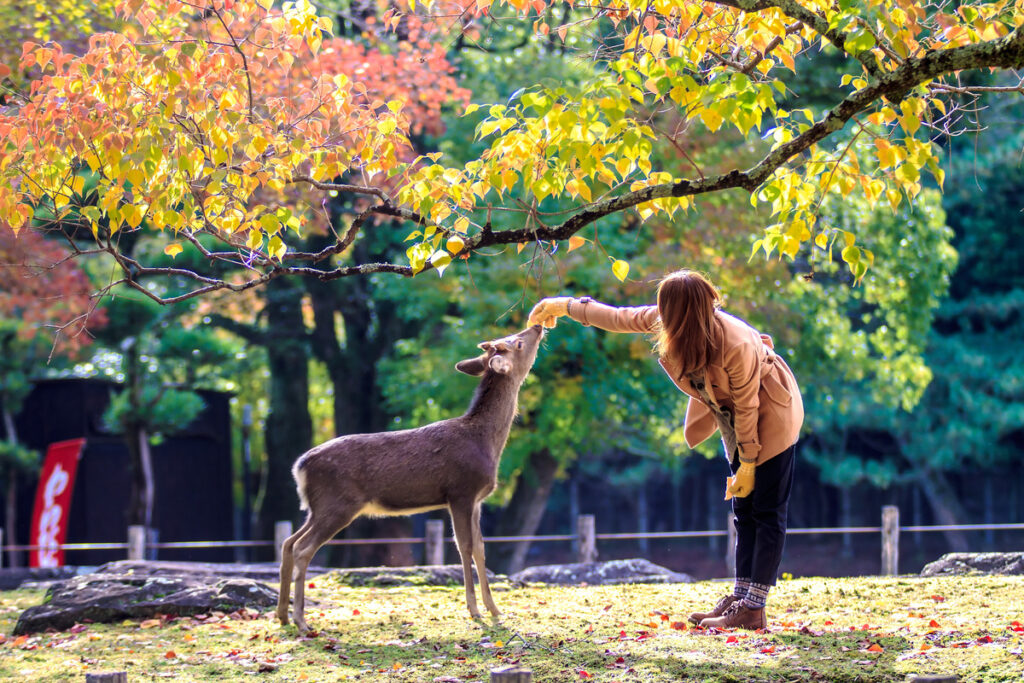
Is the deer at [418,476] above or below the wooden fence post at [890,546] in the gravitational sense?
above

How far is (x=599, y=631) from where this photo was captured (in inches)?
231

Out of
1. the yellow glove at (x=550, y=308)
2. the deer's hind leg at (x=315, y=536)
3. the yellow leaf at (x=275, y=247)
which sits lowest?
the deer's hind leg at (x=315, y=536)

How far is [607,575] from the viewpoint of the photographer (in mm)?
9273

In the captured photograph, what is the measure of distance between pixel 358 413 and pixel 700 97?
14.0 metres

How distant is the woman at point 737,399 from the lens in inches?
196

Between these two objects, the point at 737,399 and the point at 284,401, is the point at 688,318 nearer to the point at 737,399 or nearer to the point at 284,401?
the point at 737,399

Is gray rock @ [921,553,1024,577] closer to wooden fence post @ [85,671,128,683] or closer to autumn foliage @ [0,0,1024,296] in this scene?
autumn foliage @ [0,0,1024,296]

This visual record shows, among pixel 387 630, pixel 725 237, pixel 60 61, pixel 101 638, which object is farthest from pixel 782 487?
pixel 725 237

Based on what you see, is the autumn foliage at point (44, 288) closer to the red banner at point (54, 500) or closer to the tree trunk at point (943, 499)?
the red banner at point (54, 500)

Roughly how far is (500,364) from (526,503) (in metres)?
10.3

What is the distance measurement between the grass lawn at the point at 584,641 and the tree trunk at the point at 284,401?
1027cm

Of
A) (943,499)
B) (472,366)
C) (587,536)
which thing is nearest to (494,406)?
(472,366)

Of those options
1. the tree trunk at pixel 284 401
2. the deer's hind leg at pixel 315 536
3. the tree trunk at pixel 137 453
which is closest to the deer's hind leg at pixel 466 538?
the deer's hind leg at pixel 315 536

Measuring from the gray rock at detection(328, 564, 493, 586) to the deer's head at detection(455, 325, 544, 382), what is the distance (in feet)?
8.75
